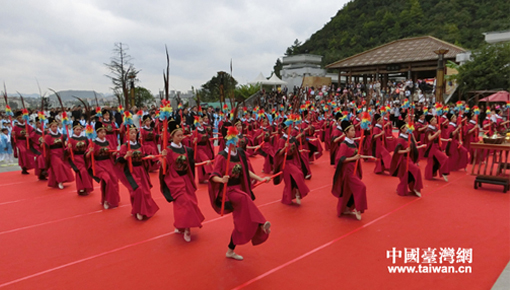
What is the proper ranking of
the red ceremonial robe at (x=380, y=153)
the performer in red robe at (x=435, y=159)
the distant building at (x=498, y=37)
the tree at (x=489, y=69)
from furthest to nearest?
the distant building at (x=498, y=37)
the tree at (x=489, y=69)
the red ceremonial robe at (x=380, y=153)
the performer in red robe at (x=435, y=159)

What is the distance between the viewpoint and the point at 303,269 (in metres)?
3.95

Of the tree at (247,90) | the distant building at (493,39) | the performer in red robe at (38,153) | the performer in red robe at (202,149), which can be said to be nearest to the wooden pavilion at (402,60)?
the distant building at (493,39)

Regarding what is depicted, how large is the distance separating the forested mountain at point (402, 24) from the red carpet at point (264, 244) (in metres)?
34.4

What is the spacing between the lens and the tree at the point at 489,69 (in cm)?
1828

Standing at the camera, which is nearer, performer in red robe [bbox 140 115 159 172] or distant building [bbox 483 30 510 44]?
performer in red robe [bbox 140 115 159 172]

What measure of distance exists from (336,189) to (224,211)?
225 centimetres

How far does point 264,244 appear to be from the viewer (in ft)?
15.3

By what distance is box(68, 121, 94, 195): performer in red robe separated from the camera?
7.14 m

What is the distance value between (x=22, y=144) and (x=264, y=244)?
27.1ft

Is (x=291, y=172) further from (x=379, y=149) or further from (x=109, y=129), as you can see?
(x=109, y=129)

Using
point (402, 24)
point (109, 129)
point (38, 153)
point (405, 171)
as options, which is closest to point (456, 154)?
point (405, 171)

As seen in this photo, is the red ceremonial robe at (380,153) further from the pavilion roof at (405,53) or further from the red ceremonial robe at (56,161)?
the pavilion roof at (405,53)

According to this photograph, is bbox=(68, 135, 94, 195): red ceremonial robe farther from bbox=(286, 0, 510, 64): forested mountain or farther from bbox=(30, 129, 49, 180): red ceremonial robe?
bbox=(286, 0, 510, 64): forested mountain

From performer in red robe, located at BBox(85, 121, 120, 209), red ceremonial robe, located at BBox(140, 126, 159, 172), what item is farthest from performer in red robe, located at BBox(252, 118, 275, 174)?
performer in red robe, located at BBox(85, 121, 120, 209)
